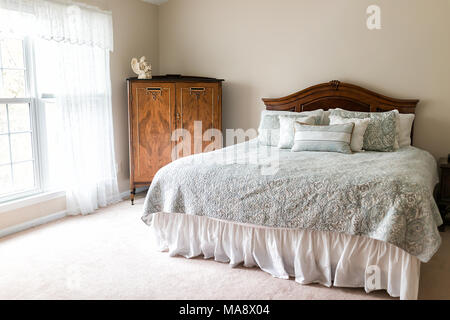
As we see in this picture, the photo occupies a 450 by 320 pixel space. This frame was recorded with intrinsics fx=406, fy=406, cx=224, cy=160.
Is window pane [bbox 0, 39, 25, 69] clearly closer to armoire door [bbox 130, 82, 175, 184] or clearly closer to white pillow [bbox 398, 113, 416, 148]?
armoire door [bbox 130, 82, 175, 184]

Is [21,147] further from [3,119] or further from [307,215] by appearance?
[307,215]

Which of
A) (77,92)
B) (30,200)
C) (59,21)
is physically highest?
(59,21)

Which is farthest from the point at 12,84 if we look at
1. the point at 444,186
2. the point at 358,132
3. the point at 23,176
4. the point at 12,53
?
the point at 444,186

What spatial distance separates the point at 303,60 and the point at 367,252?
268 centimetres

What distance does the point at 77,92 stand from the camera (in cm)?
408

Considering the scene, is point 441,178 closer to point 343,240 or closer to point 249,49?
point 343,240

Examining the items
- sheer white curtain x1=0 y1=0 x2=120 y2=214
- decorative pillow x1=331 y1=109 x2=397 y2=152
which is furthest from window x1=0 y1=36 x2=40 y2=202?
decorative pillow x1=331 y1=109 x2=397 y2=152

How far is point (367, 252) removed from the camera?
2543 millimetres

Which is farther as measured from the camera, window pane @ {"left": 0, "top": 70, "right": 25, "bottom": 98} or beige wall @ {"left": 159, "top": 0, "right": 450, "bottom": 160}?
beige wall @ {"left": 159, "top": 0, "right": 450, "bottom": 160}

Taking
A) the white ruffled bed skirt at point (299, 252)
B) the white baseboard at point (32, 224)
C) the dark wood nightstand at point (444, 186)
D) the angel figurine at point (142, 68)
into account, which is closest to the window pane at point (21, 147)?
the white baseboard at point (32, 224)

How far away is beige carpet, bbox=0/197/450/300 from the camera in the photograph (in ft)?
8.31

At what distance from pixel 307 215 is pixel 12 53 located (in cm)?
293

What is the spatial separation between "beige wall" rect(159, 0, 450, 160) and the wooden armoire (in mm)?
509
